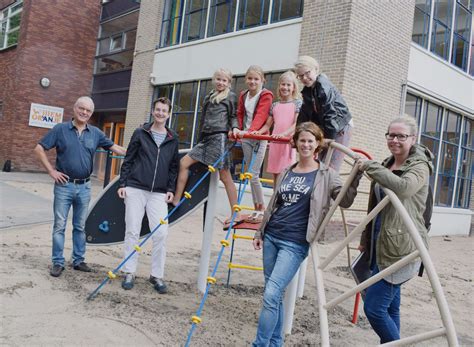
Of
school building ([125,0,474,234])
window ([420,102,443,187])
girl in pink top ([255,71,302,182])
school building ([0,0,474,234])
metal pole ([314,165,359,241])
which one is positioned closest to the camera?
metal pole ([314,165,359,241])

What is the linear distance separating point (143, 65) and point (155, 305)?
10815mm

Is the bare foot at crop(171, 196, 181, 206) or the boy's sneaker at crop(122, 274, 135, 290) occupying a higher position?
the bare foot at crop(171, 196, 181, 206)

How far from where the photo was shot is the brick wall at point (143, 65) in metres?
13.1

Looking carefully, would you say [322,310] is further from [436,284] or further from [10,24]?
[10,24]

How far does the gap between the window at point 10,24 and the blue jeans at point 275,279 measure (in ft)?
57.8

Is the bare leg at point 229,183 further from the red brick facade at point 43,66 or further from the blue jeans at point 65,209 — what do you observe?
→ the red brick facade at point 43,66

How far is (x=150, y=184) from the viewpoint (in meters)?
4.13

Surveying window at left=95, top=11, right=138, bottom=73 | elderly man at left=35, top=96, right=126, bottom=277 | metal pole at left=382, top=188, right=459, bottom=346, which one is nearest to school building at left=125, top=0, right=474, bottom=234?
window at left=95, top=11, right=138, bottom=73

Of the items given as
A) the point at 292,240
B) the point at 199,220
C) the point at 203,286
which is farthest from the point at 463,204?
the point at 292,240

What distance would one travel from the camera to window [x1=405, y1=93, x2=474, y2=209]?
1062cm

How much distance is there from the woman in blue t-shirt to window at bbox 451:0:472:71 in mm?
10457

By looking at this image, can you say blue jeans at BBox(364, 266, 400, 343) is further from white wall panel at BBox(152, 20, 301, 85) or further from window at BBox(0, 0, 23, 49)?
window at BBox(0, 0, 23, 49)

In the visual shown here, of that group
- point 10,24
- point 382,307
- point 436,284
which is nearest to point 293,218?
point 382,307

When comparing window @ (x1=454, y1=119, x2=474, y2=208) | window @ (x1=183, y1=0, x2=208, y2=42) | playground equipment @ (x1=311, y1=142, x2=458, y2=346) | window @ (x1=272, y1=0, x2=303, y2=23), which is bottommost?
playground equipment @ (x1=311, y1=142, x2=458, y2=346)
